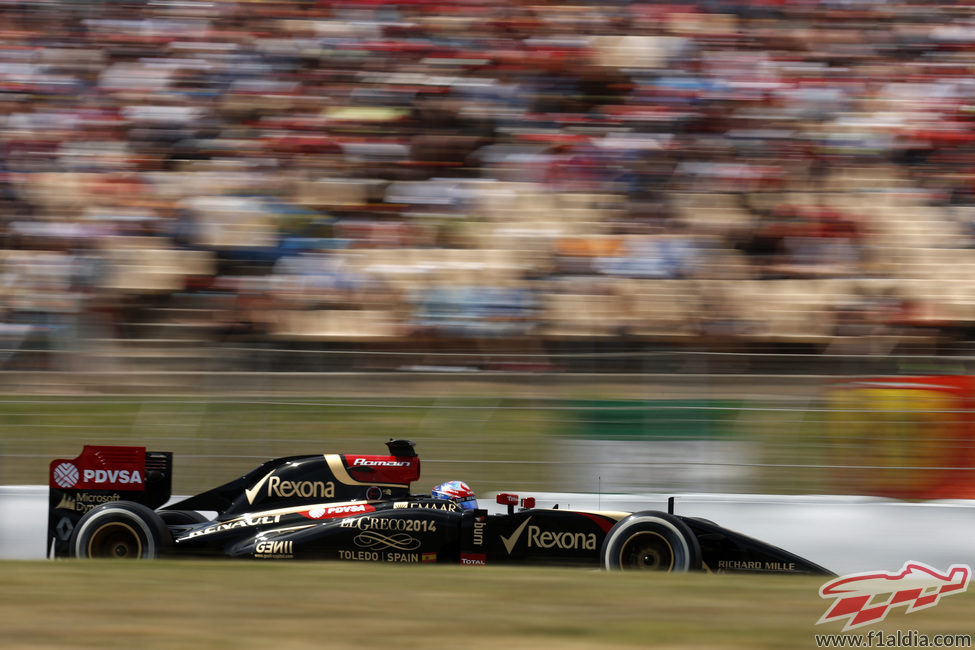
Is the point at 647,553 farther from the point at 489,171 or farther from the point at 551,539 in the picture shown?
the point at 489,171

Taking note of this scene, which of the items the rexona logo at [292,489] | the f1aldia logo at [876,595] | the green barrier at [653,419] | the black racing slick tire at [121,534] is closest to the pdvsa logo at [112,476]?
the black racing slick tire at [121,534]

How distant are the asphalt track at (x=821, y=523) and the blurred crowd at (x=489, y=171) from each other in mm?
1838

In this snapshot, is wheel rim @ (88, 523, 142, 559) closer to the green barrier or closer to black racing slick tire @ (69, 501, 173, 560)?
black racing slick tire @ (69, 501, 173, 560)

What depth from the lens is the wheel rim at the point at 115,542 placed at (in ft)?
18.7

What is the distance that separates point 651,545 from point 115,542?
8.49ft

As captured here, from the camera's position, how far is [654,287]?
30.0 feet

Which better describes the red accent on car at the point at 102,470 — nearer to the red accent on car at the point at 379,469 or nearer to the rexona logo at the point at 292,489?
the rexona logo at the point at 292,489

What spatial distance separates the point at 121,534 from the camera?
575 centimetres

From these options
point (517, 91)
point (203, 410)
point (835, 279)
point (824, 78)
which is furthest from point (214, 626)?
point (824, 78)

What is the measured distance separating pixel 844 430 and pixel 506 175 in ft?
13.6

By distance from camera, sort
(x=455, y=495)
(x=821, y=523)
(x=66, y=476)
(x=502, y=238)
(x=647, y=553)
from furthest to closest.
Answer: (x=502, y=238) → (x=821, y=523) → (x=66, y=476) → (x=455, y=495) → (x=647, y=553)

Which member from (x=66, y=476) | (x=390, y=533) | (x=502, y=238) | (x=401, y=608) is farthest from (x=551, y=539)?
(x=502, y=238)

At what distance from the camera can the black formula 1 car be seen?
5.39 m

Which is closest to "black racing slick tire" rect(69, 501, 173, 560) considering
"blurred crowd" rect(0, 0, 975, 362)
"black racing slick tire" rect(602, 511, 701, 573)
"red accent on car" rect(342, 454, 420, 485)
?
"red accent on car" rect(342, 454, 420, 485)
